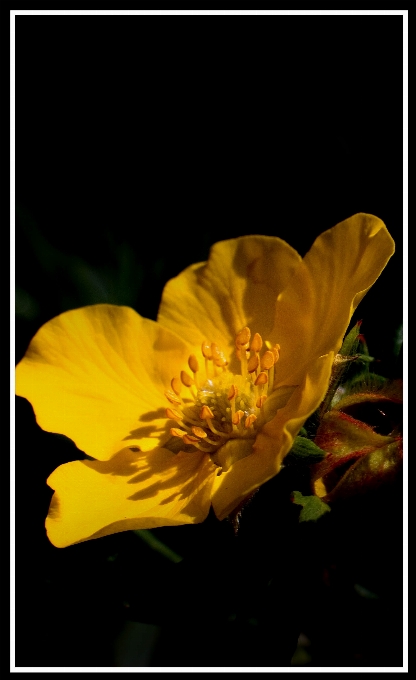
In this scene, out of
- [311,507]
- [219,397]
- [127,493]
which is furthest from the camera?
[219,397]

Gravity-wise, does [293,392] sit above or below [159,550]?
above

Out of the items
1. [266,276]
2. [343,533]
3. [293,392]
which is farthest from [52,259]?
[343,533]

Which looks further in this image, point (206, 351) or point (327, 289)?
point (206, 351)

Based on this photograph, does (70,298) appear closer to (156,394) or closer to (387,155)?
(156,394)

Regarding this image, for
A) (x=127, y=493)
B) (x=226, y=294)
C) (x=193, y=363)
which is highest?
(x=226, y=294)

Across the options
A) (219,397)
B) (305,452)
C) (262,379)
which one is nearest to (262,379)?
(262,379)

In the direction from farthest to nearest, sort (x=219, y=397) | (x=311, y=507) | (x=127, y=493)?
1. (x=219, y=397)
2. (x=127, y=493)
3. (x=311, y=507)

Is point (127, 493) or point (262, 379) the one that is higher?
point (262, 379)

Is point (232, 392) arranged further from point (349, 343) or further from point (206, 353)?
point (349, 343)
